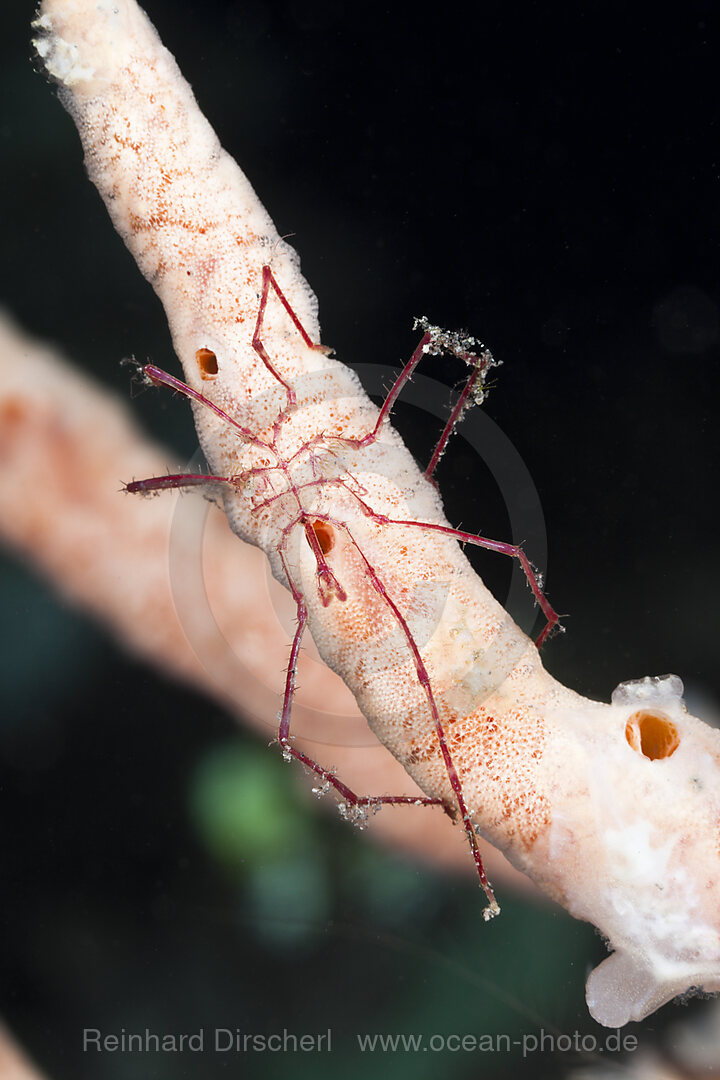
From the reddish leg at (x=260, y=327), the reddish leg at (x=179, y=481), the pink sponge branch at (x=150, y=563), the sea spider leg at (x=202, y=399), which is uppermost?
the reddish leg at (x=260, y=327)

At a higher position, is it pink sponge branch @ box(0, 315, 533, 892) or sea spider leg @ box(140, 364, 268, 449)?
sea spider leg @ box(140, 364, 268, 449)

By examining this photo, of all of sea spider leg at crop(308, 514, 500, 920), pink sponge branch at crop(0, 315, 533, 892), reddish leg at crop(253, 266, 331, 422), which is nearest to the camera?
sea spider leg at crop(308, 514, 500, 920)

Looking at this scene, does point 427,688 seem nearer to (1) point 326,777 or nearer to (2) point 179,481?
(1) point 326,777

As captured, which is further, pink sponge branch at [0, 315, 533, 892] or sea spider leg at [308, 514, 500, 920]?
pink sponge branch at [0, 315, 533, 892]

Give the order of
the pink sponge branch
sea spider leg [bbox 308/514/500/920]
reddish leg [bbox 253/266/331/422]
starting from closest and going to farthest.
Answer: sea spider leg [bbox 308/514/500/920] < reddish leg [bbox 253/266/331/422] < the pink sponge branch

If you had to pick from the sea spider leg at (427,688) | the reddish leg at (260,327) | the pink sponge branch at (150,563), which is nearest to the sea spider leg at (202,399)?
the reddish leg at (260,327)

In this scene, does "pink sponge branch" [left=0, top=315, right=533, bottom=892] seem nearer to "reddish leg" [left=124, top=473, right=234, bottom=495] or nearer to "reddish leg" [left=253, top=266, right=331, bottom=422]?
"reddish leg" [left=124, top=473, right=234, bottom=495]

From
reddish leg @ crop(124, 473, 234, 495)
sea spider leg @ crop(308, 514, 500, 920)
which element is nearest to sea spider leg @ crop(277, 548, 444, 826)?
sea spider leg @ crop(308, 514, 500, 920)

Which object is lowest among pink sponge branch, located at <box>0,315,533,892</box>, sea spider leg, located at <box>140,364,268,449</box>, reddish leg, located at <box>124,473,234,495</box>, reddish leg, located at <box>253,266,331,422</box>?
pink sponge branch, located at <box>0,315,533,892</box>

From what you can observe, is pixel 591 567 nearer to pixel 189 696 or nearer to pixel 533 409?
pixel 533 409

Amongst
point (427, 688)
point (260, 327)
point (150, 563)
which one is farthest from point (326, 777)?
point (260, 327)

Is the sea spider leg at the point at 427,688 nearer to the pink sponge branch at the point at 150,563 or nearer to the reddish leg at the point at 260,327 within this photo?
the reddish leg at the point at 260,327

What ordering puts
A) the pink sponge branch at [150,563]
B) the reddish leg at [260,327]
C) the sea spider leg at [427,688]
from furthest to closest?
the pink sponge branch at [150,563] → the reddish leg at [260,327] → the sea spider leg at [427,688]
